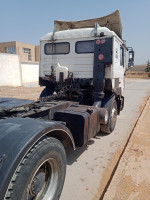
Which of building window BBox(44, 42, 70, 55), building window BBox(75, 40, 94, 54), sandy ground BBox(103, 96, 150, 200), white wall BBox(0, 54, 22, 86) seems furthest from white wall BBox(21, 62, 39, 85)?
sandy ground BBox(103, 96, 150, 200)

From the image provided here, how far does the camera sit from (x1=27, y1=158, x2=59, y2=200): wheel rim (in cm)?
199

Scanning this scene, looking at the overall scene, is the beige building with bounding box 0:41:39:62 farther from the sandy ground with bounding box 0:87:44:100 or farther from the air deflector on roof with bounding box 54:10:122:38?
the air deflector on roof with bounding box 54:10:122:38

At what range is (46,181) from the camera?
222 centimetres

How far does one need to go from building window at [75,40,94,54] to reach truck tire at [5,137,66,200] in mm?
3231

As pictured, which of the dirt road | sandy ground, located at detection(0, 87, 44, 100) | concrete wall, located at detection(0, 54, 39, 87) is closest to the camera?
the dirt road

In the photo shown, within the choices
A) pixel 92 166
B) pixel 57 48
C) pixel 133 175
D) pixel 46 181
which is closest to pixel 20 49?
pixel 57 48

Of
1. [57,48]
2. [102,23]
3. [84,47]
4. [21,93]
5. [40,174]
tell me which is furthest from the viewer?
[21,93]

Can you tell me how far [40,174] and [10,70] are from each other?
59.4 ft

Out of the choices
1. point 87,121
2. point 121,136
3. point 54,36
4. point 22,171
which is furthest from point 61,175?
point 54,36

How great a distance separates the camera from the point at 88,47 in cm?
473

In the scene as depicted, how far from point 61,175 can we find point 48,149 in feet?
1.80

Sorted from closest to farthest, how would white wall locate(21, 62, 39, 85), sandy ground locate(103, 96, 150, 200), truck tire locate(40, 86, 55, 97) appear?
sandy ground locate(103, 96, 150, 200), truck tire locate(40, 86, 55, 97), white wall locate(21, 62, 39, 85)

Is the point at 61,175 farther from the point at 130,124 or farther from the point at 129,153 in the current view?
the point at 130,124

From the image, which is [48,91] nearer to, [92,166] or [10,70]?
[92,166]
